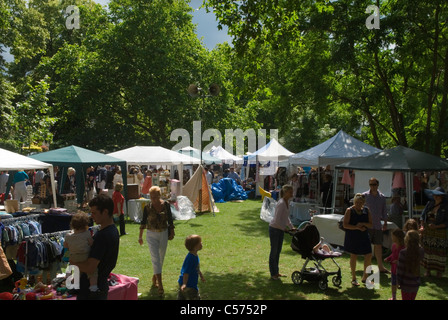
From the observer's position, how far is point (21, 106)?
18.5 m

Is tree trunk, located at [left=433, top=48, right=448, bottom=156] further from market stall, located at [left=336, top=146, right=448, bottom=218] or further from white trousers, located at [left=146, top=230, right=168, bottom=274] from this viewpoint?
white trousers, located at [left=146, top=230, right=168, bottom=274]

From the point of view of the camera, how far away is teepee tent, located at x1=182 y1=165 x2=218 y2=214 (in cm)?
1631

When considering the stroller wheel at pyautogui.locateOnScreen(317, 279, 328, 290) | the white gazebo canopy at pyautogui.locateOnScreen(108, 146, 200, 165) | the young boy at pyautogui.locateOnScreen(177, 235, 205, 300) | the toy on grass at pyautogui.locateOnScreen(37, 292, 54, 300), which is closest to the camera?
the young boy at pyautogui.locateOnScreen(177, 235, 205, 300)

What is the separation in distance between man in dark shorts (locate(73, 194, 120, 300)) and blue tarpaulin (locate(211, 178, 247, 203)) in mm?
17017

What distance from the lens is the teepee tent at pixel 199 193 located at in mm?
16312

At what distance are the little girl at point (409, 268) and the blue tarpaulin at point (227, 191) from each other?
15.7m

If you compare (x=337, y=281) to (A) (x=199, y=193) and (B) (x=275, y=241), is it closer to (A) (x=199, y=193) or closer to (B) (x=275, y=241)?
(B) (x=275, y=241)

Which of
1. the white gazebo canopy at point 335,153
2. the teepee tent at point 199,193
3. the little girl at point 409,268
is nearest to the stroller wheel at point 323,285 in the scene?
the little girl at point 409,268

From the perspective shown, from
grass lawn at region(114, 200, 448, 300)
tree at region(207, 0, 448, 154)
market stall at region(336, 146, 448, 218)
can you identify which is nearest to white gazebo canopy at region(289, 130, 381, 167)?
tree at region(207, 0, 448, 154)

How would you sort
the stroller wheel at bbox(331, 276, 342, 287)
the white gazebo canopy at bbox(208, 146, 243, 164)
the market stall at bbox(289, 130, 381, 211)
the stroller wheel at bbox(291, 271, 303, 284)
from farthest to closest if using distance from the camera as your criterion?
the white gazebo canopy at bbox(208, 146, 243, 164) → the market stall at bbox(289, 130, 381, 211) → the stroller wheel at bbox(291, 271, 303, 284) → the stroller wheel at bbox(331, 276, 342, 287)

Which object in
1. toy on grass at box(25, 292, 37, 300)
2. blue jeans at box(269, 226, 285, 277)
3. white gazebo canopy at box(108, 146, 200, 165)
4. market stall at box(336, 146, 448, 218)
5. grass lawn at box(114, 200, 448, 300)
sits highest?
white gazebo canopy at box(108, 146, 200, 165)

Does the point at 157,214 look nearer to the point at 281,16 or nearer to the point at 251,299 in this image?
the point at 251,299

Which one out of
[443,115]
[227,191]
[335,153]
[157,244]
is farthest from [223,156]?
[157,244]
